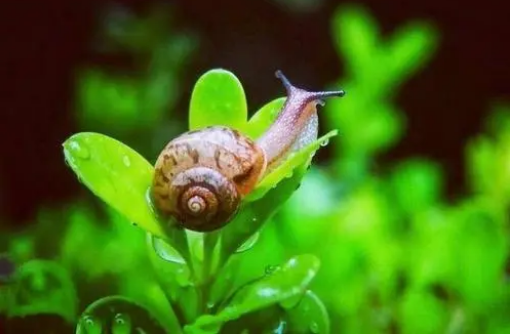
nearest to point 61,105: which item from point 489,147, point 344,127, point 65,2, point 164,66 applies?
point 65,2

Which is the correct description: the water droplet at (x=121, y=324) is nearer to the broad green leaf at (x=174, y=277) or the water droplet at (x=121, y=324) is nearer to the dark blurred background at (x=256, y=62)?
the broad green leaf at (x=174, y=277)

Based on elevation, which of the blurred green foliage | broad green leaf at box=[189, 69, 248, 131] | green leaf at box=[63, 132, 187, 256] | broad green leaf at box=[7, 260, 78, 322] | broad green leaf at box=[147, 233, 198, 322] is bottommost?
the blurred green foliage

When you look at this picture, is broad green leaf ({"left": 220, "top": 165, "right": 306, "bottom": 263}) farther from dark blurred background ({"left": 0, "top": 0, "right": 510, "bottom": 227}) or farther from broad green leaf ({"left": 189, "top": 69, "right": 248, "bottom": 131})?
dark blurred background ({"left": 0, "top": 0, "right": 510, "bottom": 227})

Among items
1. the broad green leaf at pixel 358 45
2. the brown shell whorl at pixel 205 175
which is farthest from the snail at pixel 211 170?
the broad green leaf at pixel 358 45

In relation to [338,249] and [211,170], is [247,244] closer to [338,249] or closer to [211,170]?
[211,170]

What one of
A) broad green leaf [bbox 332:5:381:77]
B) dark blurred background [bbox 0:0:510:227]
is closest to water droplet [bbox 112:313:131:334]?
broad green leaf [bbox 332:5:381:77]

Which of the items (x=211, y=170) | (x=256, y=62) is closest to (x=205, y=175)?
(x=211, y=170)
